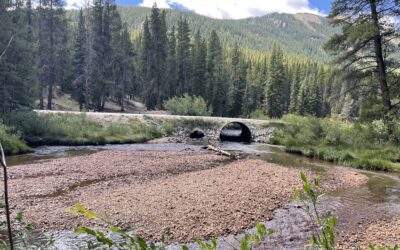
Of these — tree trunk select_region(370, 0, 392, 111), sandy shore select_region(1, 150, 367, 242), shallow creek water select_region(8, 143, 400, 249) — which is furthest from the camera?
tree trunk select_region(370, 0, 392, 111)

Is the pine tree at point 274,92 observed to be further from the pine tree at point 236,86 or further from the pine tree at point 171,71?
the pine tree at point 171,71

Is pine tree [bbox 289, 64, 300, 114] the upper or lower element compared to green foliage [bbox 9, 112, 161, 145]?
upper

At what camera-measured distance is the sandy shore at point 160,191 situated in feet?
35.6

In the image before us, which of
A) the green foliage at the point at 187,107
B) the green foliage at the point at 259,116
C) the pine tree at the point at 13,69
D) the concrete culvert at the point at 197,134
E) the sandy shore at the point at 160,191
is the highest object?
the pine tree at the point at 13,69

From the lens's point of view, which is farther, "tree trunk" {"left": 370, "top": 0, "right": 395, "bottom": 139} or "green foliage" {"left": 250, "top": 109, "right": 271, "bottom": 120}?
"green foliage" {"left": 250, "top": 109, "right": 271, "bottom": 120}

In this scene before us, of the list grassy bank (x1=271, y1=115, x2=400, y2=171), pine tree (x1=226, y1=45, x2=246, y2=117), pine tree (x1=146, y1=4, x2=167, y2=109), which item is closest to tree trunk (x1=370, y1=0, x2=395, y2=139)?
grassy bank (x1=271, y1=115, x2=400, y2=171)

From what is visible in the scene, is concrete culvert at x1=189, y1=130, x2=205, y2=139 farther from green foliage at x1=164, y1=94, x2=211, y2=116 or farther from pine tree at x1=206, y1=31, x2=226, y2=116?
pine tree at x1=206, y1=31, x2=226, y2=116

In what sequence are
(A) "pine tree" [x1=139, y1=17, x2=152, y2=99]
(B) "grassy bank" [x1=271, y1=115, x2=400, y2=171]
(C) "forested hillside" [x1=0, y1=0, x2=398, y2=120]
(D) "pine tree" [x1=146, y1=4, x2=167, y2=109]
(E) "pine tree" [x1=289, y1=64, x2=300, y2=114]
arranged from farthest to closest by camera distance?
(E) "pine tree" [x1=289, y1=64, x2=300, y2=114] → (A) "pine tree" [x1=139, y1=17, x2=152, y2=99] → (D) "pine tree" [x1=146, y1=4, x2=167, y2=109] → (C) "forested hillside" [x1=0, y1=0, x2=398, y2=120] → (B) "grassy bank" [x1=271, y1=115, x2=400, y2=171]

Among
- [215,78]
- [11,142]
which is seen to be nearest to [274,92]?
[215,78]

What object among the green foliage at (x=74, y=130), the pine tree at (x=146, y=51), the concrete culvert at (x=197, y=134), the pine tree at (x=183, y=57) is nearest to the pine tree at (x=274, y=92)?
the pine tree at (x=183, y=57)

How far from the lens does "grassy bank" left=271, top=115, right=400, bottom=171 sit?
23.3 metres

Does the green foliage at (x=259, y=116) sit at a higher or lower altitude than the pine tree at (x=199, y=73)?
lower

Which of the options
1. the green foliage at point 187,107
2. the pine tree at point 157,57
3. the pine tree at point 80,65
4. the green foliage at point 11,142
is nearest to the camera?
the green foliage at point 11,142

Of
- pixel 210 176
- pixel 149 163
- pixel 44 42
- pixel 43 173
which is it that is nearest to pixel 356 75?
pixel 210 176
